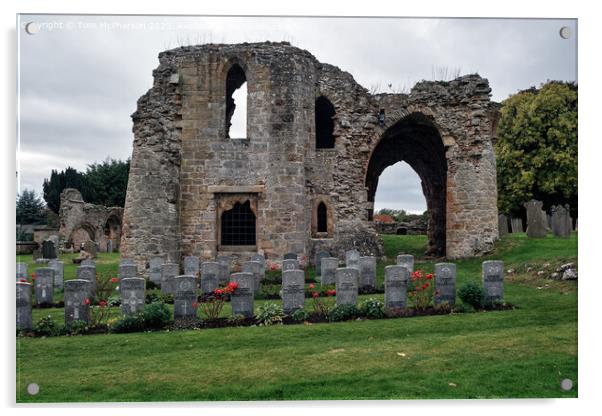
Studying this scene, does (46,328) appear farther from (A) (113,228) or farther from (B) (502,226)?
(A) (113,228)

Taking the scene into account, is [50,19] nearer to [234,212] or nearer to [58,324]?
[58,324]

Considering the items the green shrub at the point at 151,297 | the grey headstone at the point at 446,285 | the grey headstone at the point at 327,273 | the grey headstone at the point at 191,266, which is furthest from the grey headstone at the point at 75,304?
the grey headstone at the point at 446,285

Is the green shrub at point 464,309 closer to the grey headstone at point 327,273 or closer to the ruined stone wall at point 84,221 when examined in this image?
the grey headstone at point 327,273

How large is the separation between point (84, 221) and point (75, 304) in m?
26.2

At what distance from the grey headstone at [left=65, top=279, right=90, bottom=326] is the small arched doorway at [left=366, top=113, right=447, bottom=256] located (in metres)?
15.2

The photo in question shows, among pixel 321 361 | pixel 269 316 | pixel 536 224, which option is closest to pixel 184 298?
pixel 269 316

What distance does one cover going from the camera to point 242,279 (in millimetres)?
10477

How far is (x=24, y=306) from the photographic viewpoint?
9297mm

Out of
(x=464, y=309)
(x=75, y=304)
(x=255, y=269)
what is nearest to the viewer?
(x=75, y=304)

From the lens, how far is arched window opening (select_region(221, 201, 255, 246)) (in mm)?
17594

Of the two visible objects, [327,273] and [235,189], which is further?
[235,189]

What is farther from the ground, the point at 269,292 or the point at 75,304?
the point at 75,304

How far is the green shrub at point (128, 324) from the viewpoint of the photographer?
370 inches

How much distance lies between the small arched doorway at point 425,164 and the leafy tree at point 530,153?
14.6ft
